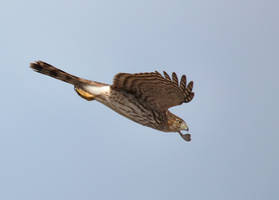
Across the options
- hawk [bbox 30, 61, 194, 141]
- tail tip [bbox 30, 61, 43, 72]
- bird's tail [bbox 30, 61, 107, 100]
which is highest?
tail tip [bbox 30, 61, 43, 72]

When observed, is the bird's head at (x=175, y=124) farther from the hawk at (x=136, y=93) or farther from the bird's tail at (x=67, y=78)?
the bird's tail at (x=67, y=78)

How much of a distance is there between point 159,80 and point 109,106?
1.49 metres

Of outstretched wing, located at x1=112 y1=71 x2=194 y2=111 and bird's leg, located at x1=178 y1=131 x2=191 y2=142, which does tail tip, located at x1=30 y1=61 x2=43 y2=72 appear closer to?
outstretched wing, located at x1=112 y1=71 x2=194 y2=111

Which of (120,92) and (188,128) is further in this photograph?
(188,128)

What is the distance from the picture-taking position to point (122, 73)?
456 inches

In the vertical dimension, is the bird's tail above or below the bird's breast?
above

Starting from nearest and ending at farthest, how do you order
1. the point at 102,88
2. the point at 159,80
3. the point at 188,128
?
the point at 159,80 < the point at 102,88 < the point at 188,128

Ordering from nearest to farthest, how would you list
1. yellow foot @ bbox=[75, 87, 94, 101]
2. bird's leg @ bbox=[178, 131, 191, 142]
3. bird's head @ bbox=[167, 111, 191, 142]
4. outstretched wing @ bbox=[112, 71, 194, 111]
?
outstretched wing @ bbox=[112, 71, 194, 111]
yellow foot @ bbox=[75, 87, 94, 101]
bird's head @ bbox=[167, 111, 191, 142]
bird's leg @ bbox=[178, 131, 191, 142]

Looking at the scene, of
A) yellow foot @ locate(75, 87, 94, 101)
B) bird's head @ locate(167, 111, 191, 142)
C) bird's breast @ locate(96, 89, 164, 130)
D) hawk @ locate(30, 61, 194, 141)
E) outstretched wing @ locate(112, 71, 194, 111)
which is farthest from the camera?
bird's head @ locate(167, 111, 191, 142)

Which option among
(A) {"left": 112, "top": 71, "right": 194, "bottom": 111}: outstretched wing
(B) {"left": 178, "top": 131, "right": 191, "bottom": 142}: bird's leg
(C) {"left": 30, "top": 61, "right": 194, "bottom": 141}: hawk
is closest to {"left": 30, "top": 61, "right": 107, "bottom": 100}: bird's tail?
(C) {"left": 30, "top": 61, "right": 194, "bottom": 141}: hawk

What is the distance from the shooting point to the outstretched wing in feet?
38.0

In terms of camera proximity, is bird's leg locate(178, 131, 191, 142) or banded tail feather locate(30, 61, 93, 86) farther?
bird's leg locate(178, 131, 191, 142)

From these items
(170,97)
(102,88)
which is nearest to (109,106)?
(102,88)

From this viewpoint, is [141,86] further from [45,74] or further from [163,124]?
[45,74]
